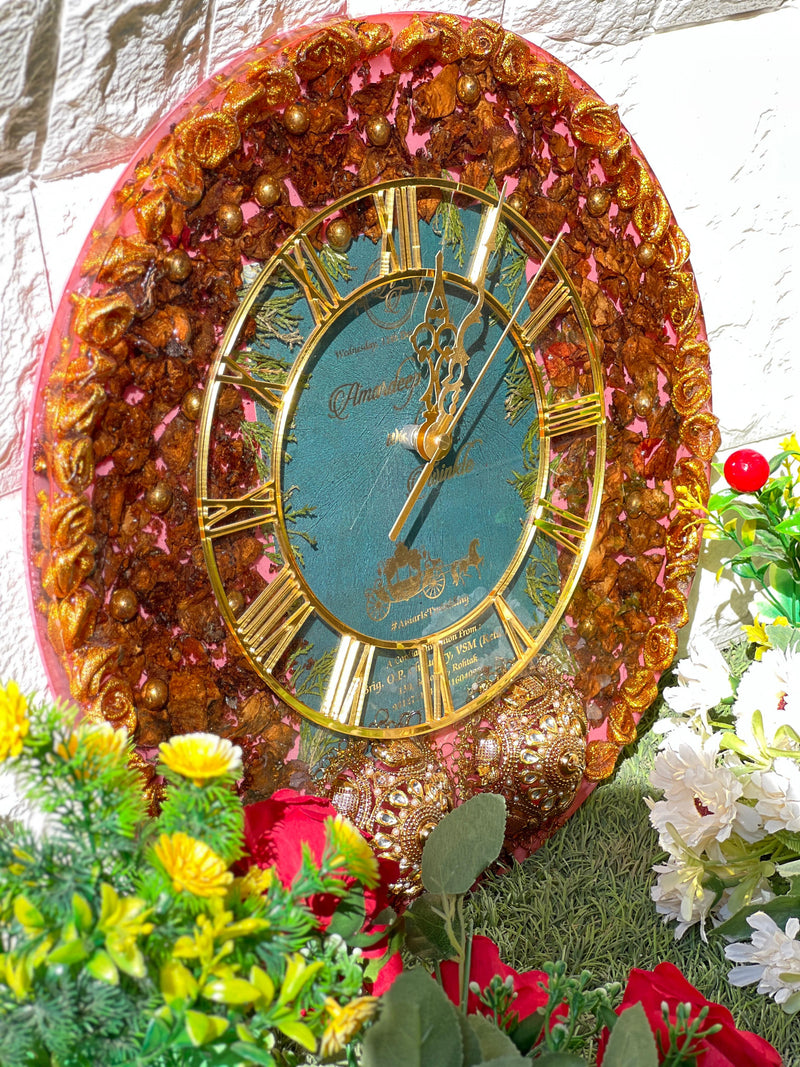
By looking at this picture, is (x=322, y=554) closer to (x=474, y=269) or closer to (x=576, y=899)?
(x=474, y=269)

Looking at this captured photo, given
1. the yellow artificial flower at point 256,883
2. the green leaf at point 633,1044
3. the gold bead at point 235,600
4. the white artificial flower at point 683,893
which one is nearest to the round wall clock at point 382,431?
the gold bead at point 235,600

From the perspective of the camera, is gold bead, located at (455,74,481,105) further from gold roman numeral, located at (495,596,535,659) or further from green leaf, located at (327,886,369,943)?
green leaf, located at (327,886,369,943)

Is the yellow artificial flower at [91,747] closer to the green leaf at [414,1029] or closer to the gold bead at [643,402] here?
the green leaf at [414,1029]

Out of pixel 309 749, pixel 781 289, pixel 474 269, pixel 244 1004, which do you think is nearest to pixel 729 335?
pixel 781 289

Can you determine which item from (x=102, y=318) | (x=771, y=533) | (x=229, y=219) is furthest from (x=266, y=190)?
(x=771, y=533)

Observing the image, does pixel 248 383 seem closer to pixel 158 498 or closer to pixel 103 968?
pixel 158 498

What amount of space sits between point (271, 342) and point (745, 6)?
2.23 feet

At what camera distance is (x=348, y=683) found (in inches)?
26.5

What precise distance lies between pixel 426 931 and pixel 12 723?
0.31 meters

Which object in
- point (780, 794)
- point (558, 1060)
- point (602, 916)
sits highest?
point (558, 1060)

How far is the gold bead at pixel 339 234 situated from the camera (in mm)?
620

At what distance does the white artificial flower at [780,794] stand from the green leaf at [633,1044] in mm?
344

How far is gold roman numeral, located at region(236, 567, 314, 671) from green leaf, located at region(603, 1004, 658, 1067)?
1.08 ft

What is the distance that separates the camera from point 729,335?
101 cm
